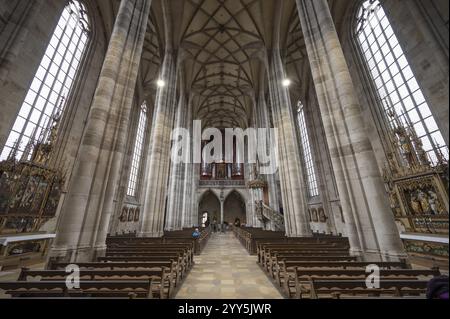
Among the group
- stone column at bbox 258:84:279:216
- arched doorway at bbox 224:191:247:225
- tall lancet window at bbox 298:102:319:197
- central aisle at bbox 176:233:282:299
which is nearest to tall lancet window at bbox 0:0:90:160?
central aisle at bbox 176:233:282:299

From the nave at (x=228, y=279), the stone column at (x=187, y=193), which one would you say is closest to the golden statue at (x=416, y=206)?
the nave at (x=228, y=279)

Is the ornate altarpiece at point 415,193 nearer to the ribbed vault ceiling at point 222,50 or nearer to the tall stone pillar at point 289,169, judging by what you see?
the tall stone pillar at point 289,169

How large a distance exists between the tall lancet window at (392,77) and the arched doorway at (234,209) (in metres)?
24.2

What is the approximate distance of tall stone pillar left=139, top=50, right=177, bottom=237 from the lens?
10992 millimetres

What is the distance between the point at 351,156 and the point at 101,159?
24.6 ft

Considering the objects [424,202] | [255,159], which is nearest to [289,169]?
[424,202]

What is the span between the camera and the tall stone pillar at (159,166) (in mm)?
10992

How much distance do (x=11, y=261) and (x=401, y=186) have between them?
513 inches

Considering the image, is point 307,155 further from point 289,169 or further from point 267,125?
point 289,169

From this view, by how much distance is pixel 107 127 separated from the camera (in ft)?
18.8

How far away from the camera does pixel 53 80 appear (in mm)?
10172

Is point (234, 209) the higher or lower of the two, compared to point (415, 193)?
higher

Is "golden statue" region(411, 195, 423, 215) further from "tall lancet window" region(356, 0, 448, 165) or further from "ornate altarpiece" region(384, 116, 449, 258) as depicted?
"tall lancet window" region(356, 0, 448, 165)
